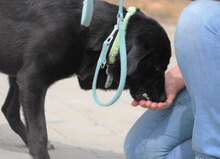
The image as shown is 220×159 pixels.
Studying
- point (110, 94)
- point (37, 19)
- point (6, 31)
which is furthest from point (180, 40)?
point (110, 94)

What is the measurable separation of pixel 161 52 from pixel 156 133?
0.55 m

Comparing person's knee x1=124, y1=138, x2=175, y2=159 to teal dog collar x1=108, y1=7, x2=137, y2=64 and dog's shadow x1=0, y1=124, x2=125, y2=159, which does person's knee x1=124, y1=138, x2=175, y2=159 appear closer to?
dog's shadow x1=0, y1=124, x2=125, y2=159

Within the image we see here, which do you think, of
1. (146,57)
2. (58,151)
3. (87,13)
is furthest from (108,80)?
(58,151)

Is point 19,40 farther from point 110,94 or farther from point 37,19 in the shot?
point 110,94

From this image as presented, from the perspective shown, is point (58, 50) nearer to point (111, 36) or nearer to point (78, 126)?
point (111, 36)

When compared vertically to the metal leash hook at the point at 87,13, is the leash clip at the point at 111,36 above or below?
below

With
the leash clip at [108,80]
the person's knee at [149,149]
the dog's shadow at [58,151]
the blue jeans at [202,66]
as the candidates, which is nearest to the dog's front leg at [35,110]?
the dog's shadow at [58,151]

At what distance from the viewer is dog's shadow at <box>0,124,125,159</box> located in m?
3.06

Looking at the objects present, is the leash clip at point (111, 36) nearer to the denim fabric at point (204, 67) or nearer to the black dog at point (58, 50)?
the black dog at point (58, 50)

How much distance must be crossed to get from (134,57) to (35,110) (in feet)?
2.45

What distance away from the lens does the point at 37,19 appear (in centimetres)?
290

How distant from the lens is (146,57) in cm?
277

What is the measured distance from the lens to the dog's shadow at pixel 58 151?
306 centimetres

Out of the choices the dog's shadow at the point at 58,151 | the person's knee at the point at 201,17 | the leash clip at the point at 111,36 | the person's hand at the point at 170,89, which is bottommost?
the dog's shadow at the point at 58,151
